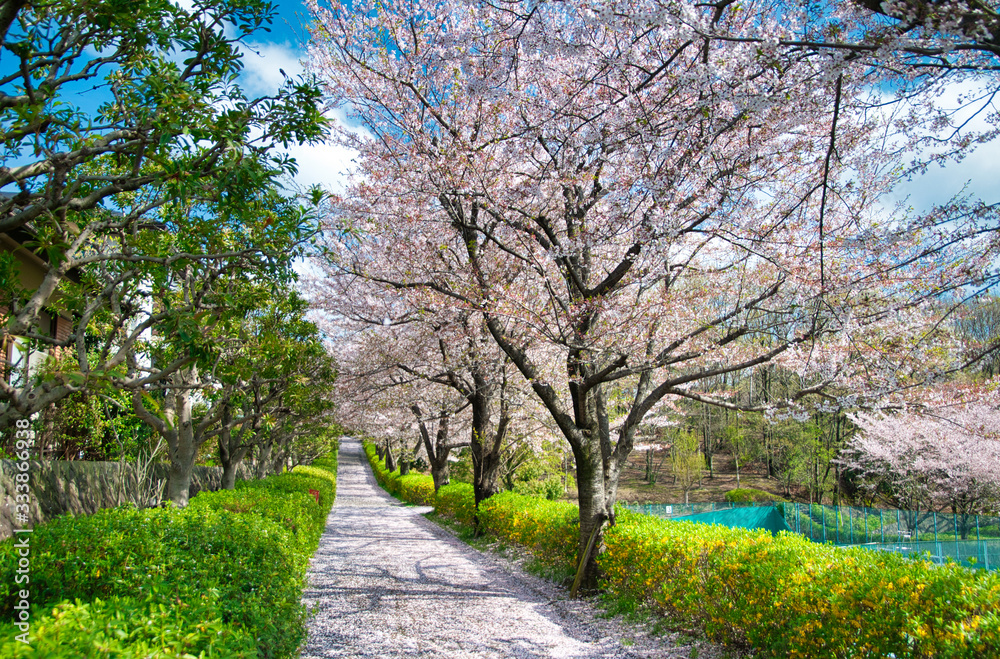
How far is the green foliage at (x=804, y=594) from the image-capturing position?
344 centimetres

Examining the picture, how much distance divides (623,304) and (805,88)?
13.5 ft

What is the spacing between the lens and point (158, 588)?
2977 mm

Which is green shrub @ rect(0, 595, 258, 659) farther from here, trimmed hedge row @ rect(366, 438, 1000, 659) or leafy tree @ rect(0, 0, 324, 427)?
trimmed hedge row @ rect(366, 438, 1000, 659)

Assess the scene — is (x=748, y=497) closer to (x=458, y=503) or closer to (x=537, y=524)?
(x=458, y=503)

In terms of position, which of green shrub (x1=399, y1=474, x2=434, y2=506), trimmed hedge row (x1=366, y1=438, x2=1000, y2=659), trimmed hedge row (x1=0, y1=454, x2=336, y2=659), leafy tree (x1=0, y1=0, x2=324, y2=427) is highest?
leafy tree (x1=0, y1=0, x2=324, y2=427)

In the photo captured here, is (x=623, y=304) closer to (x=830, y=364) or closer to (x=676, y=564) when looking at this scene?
(x=830, y=364)

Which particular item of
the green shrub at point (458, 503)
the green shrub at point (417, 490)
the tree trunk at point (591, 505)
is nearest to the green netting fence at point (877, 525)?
the green shrub at point (458, 503)

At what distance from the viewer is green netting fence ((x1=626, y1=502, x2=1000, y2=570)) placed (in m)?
15.5

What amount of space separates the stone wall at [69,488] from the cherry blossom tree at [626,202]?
4.60m

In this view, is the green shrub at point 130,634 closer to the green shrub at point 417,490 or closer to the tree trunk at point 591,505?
the tree trunk at point 591,505

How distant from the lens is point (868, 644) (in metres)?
3.82

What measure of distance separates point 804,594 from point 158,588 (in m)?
4.48

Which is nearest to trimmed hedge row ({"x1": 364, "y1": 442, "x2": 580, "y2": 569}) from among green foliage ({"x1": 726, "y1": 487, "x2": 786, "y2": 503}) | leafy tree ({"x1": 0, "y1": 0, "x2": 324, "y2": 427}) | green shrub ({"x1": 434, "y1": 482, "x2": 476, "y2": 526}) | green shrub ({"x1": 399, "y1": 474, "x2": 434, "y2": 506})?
green shrub ({"x1": 434, "y1": 482, "x2": 476, "y2": 526})

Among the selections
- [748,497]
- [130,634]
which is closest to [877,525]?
[748,497]
